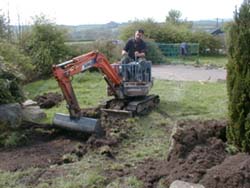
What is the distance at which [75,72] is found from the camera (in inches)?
300

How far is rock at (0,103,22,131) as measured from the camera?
299 inches

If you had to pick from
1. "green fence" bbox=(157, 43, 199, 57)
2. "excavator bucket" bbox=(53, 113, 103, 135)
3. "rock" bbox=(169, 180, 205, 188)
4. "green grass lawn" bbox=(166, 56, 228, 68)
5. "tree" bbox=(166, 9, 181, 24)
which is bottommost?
"green grass lawn" bbox=(166, 56, 228, 68)

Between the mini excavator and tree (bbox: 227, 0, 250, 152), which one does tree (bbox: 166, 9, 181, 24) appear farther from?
tree (bbox: 227, 0, 250, 152)

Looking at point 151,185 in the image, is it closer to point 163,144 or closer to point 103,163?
point 103,163

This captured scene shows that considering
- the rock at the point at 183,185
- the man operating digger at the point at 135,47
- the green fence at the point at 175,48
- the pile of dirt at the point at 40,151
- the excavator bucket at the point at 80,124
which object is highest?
the man operating digger at the point at 135,47

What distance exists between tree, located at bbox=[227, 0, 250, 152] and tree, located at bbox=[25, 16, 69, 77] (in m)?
11.6

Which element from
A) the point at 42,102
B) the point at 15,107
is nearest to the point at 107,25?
the point at 42,102

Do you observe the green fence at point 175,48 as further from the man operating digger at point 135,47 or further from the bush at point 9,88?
the bush at point 9,88

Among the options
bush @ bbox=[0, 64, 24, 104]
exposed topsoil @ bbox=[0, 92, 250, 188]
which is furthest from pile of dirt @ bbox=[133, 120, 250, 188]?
bush @ bbox=[0, 64, 24, 104]

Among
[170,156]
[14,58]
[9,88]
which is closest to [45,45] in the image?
[14,58]

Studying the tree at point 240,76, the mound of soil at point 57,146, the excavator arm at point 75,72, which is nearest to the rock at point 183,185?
the tree at point 240,76

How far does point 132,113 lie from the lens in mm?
8805

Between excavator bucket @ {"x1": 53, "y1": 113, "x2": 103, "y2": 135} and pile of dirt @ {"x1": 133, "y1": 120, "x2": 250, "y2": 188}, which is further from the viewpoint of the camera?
excavator bucket @ {"x1": 53, "y1": 113, "x2": 103, "y2": 135}

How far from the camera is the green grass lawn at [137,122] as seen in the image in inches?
212
